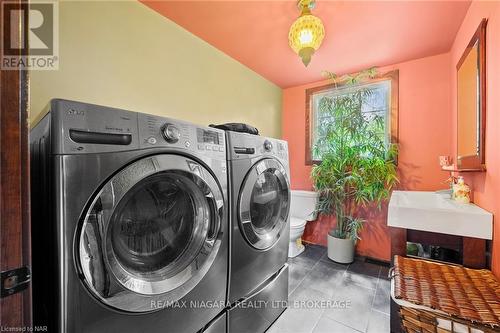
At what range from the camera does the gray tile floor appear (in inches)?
54.4

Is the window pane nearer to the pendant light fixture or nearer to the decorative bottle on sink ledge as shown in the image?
the decorative bottle on sink ledge

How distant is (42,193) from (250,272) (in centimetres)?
99

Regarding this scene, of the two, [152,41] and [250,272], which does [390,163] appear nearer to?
[250,272]

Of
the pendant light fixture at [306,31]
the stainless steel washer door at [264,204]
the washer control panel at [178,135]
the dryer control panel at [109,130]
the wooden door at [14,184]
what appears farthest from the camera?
the pendant light fixture at [306,31]

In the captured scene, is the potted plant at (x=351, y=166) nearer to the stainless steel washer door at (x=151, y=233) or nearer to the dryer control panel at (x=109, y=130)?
the stainless steel washer door at (x=151, y=233)

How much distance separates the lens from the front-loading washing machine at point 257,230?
1087 millimetres

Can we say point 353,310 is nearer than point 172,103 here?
Yes

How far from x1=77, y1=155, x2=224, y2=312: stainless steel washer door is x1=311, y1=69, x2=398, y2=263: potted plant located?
1666mm

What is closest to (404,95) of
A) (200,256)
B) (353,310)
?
(353,310)

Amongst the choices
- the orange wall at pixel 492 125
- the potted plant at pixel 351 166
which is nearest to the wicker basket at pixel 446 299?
the orange wall at pixel 492 125

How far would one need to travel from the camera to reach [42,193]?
63 cm

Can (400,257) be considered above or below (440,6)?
below

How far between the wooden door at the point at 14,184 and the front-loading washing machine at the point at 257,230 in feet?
2.41

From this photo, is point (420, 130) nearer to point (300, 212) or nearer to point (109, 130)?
point (300, 212)
